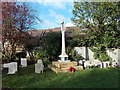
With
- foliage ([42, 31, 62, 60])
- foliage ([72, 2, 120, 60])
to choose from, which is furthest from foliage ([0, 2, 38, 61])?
foliage ([72, 2, 120, 60])

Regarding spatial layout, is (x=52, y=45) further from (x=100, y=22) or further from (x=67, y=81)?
(x=67, y=81)

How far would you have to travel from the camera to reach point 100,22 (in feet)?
30.2

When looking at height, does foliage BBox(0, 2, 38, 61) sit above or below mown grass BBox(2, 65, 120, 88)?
above

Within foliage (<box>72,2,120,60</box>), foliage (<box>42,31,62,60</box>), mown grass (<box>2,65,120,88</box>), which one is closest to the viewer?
mown grass (<box>2,65,120,88</box>)

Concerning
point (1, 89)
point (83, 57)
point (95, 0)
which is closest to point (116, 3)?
point (95, 0)

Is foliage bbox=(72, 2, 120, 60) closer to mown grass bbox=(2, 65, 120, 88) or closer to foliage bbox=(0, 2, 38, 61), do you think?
foliage bbox=(0, 2, 38, 61)

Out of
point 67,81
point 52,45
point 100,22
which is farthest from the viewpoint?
point 52,45

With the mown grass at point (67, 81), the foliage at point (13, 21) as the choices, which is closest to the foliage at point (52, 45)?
the foliage at point (13, 21)

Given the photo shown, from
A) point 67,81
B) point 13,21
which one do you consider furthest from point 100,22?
point 13,21

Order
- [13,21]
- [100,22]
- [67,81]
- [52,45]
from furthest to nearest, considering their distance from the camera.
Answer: [52,45] → [100,22] → [13,21] → [67,81]

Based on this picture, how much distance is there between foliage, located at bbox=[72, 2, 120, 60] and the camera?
862 cm

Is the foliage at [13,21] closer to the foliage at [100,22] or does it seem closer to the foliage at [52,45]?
the foliage at [52,45]

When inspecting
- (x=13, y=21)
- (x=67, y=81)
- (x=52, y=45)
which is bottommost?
(x=67, y=81)

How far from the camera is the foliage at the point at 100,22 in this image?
28.3 ft
